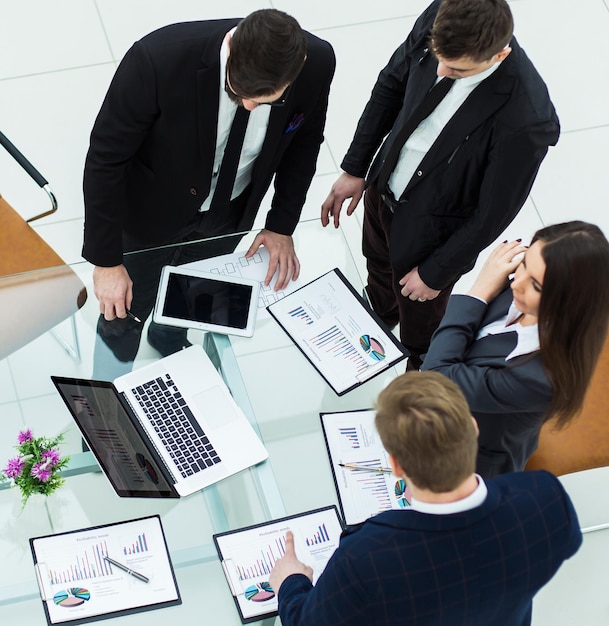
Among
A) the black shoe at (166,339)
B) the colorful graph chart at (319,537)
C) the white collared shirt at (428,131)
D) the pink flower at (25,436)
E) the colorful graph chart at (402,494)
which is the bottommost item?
the colorful graph chart at (402,494)

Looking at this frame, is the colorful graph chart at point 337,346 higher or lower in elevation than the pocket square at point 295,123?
lower

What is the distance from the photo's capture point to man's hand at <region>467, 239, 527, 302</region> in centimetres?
226

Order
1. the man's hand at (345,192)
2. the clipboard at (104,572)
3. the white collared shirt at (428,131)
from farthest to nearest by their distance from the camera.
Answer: the man's hand at (345,192) < the white collared shirt at (428,131) < the clipboard at (104,572)

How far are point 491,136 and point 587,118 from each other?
214 cm

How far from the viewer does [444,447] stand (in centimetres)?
162

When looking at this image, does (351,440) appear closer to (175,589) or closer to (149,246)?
(175,589)

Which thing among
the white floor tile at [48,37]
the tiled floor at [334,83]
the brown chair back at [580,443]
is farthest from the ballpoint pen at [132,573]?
the white floor tile at [48,37]

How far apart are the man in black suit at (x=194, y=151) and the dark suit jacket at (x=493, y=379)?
0.60m

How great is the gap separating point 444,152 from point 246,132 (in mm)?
605

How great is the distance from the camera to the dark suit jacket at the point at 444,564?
5.40 ft

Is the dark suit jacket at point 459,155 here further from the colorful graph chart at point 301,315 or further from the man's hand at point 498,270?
the colorful graph chart at point 301,315

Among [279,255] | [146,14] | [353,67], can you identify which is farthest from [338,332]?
[146,14]

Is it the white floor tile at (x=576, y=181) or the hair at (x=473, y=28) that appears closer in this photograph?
the hair at (x=473, y=28)

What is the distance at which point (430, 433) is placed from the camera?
163 centimetres
